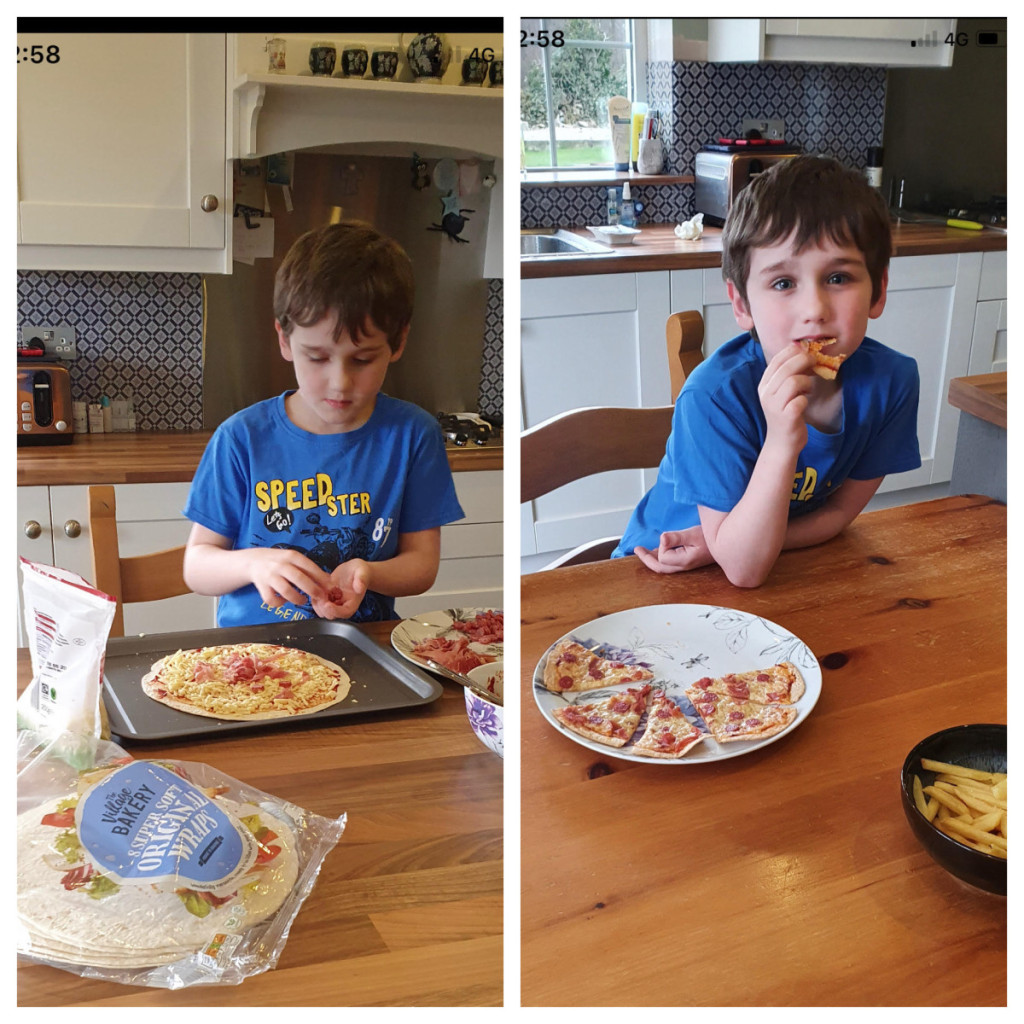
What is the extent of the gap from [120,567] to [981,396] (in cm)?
80

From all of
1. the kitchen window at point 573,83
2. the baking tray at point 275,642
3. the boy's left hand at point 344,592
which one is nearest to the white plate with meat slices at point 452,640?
the baking tray at point 275,642

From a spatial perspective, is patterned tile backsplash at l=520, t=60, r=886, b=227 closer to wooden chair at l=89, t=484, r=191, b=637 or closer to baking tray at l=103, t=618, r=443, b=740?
baking tray at l=103, t=618, r=443, b=740

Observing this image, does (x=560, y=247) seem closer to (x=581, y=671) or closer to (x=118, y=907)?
(x=581, y=671)

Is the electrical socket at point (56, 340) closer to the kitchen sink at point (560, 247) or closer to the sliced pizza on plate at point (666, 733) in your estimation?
the kitchen sink at point (560, 247)

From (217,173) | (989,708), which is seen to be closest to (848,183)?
(989,708)

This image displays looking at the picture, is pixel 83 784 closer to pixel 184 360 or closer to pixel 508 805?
pixel 508 805

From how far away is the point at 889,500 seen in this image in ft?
1.96

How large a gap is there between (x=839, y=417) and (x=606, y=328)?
0.47 ft

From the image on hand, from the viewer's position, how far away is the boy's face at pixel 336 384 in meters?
1.05

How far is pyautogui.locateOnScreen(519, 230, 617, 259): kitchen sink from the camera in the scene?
56 cm

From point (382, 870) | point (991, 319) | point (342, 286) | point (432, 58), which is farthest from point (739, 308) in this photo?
point (432, 58)

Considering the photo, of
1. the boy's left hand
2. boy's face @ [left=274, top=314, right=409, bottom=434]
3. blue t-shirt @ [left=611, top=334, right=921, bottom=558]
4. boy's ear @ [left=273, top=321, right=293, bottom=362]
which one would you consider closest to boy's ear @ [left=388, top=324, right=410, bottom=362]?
boy's face @ [left=274, top=314, right=409, bottom=434]

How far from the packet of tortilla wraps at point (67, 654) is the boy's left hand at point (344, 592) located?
42 cm

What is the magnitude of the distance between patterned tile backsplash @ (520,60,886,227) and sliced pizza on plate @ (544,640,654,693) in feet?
0.79
